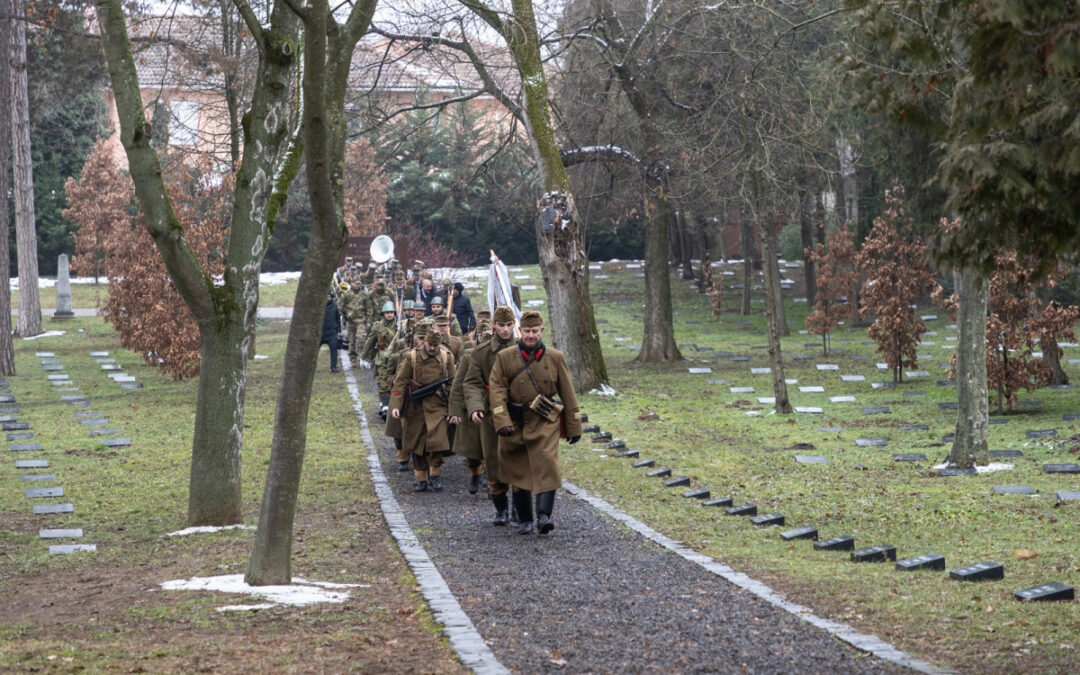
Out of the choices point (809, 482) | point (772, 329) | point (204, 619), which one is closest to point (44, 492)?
point (204, 619)

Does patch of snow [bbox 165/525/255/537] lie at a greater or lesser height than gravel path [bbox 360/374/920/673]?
lesser

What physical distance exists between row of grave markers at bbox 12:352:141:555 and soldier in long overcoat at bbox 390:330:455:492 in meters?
3.43

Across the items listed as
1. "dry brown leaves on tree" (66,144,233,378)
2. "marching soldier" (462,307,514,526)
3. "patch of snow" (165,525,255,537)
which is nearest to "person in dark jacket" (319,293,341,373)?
"dry brown leaves on tree" (66,144,233,378)

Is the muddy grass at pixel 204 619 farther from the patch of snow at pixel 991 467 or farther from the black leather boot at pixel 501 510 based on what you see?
the patch of snow at pixel 991 467

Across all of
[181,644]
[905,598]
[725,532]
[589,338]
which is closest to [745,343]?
[589,338]

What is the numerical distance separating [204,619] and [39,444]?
11.4m

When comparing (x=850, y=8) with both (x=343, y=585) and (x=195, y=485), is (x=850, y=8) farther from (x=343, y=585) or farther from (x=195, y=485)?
(x=195, y=485)

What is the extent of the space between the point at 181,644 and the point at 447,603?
166 cm

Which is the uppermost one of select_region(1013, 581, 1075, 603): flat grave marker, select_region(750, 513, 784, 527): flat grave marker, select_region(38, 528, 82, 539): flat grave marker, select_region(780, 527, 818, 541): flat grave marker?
select_region(1013, 581, 1075, 603): flat grave marker

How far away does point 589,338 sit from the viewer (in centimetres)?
2378

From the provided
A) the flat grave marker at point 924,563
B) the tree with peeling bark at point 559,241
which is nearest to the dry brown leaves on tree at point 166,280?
the tree with peeling bark at point 559,241

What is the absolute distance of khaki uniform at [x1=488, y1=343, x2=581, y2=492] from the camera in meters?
10.7

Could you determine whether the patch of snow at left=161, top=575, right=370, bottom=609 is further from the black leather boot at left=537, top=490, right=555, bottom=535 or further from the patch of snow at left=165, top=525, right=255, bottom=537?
the black leather boot at left=537, top=490, right=555, bottom=535

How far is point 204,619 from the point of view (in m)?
7.63
